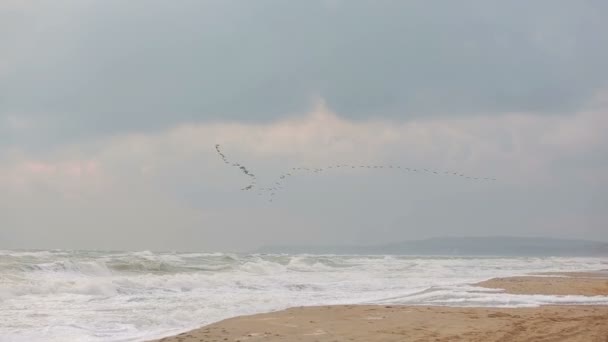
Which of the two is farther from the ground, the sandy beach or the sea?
the sandy beach

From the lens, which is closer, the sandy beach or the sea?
the sandy beach

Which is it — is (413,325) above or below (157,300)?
above

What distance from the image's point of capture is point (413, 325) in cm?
1051

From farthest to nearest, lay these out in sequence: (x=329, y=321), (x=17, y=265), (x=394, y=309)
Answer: (x=17, y=265) < (x=394, y=309) < (x=329, y=321)

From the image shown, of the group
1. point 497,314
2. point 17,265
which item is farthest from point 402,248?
point 497,314

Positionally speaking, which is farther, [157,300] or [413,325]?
[157,300]

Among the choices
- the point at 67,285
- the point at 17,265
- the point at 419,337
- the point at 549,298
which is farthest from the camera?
the point at 17,265

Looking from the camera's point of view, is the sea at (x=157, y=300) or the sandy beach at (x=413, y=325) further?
the sea at (x=157, y=300)

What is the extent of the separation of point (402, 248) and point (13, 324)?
142657 millimetres

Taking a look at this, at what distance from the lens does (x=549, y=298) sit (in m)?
16.3

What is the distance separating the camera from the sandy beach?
368 inches

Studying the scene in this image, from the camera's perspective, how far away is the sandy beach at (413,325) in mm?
9352

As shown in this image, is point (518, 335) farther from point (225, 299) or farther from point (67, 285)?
point (67, 285)

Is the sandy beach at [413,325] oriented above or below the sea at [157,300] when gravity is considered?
above
